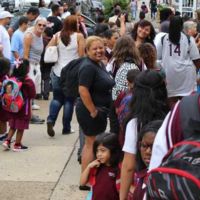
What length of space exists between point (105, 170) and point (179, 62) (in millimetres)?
3213

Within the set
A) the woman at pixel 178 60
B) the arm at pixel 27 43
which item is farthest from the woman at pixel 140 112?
the arm at pixel 27 43

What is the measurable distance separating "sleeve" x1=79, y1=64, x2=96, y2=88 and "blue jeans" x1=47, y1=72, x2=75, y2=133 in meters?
2.32

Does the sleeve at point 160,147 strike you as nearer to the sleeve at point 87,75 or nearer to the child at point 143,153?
the child at point 143,153

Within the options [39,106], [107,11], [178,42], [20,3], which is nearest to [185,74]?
[178,42]

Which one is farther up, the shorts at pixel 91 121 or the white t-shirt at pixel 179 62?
the white t-shirt at pixel 179 62

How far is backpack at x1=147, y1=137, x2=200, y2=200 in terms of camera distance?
6.73ft

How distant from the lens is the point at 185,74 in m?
7.23

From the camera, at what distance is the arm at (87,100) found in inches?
214

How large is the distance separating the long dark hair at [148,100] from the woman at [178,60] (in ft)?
11.6

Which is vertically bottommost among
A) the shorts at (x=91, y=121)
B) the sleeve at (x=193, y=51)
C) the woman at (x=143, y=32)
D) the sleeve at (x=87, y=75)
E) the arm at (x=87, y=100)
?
the shorts at (x=91, y=121)

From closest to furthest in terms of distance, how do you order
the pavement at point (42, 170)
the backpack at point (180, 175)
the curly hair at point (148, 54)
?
the backpack at point (180, 175) → the pavement at point (42, 170) → the curly hair at point (148, 54)

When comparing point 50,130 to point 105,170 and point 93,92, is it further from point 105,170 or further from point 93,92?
point 105,170

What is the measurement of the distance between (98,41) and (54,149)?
7.67ft

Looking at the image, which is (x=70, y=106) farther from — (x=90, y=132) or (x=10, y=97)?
(x=90, y=132)
